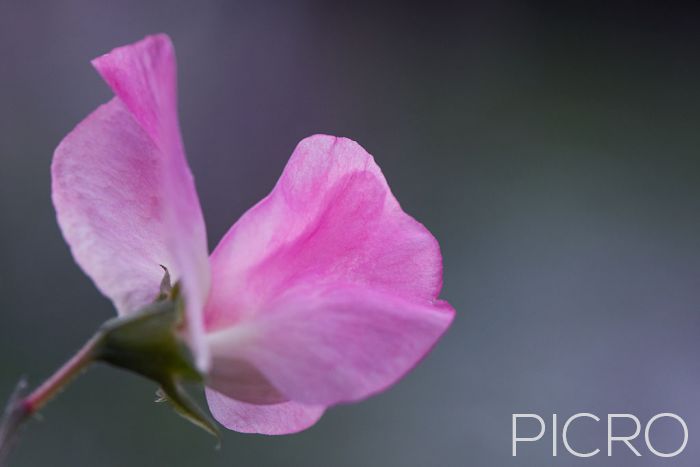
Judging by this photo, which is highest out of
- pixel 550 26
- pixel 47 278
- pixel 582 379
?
pixel 550 26

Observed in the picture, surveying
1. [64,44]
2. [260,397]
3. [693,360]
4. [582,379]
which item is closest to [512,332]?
[582,379]

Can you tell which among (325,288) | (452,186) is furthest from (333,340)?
(452,186)

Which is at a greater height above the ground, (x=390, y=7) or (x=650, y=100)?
(x=390, y=7)

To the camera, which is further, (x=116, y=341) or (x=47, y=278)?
(x=47, y=278)

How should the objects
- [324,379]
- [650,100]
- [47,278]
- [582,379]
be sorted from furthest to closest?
1. [650,100]
2. [582,379]
3. [47,278]
4. [324,379]

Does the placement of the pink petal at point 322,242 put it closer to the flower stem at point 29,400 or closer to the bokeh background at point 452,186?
the flower stem at point 29,400

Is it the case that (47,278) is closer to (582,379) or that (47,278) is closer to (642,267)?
(582,379)
